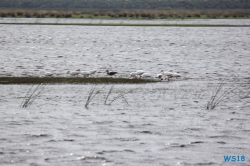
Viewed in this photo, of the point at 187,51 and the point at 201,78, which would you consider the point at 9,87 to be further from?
the point at 187,51

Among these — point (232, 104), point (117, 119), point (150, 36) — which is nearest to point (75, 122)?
point (117, 119)

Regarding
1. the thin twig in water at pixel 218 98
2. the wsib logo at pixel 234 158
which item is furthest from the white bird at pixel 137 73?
the wsib logo at pixel 234 158

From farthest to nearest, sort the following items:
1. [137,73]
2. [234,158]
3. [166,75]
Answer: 1. [166,75]
2. [137,73]
3. [234,158]

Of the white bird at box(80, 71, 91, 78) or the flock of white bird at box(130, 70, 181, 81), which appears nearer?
the flock of white bird at box(130, 70, 181, 81)

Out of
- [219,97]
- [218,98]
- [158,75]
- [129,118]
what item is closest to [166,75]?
[158,75]

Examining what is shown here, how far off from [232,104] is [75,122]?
23.1 feet

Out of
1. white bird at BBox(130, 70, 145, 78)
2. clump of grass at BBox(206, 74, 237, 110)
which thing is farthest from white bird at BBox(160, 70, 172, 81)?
clump of grass at BBox(206, 74, 237, 110)

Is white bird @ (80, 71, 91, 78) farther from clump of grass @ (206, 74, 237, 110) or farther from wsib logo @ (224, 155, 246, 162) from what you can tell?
wsib logo @ (224, 155, 246, 162)

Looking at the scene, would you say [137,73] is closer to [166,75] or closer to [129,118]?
[166,75]

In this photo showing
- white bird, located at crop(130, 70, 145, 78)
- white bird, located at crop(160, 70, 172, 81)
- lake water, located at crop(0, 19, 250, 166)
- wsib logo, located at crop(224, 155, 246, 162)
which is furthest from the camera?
white bird, located at crop(160, 70, 172, 81)

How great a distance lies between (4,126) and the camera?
18125 millimetres

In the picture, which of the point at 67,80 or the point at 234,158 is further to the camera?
the point at 67,80

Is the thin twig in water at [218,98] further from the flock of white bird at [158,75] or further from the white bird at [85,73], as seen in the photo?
the white bird at [85,73]

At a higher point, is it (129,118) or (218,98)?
(129,118)
